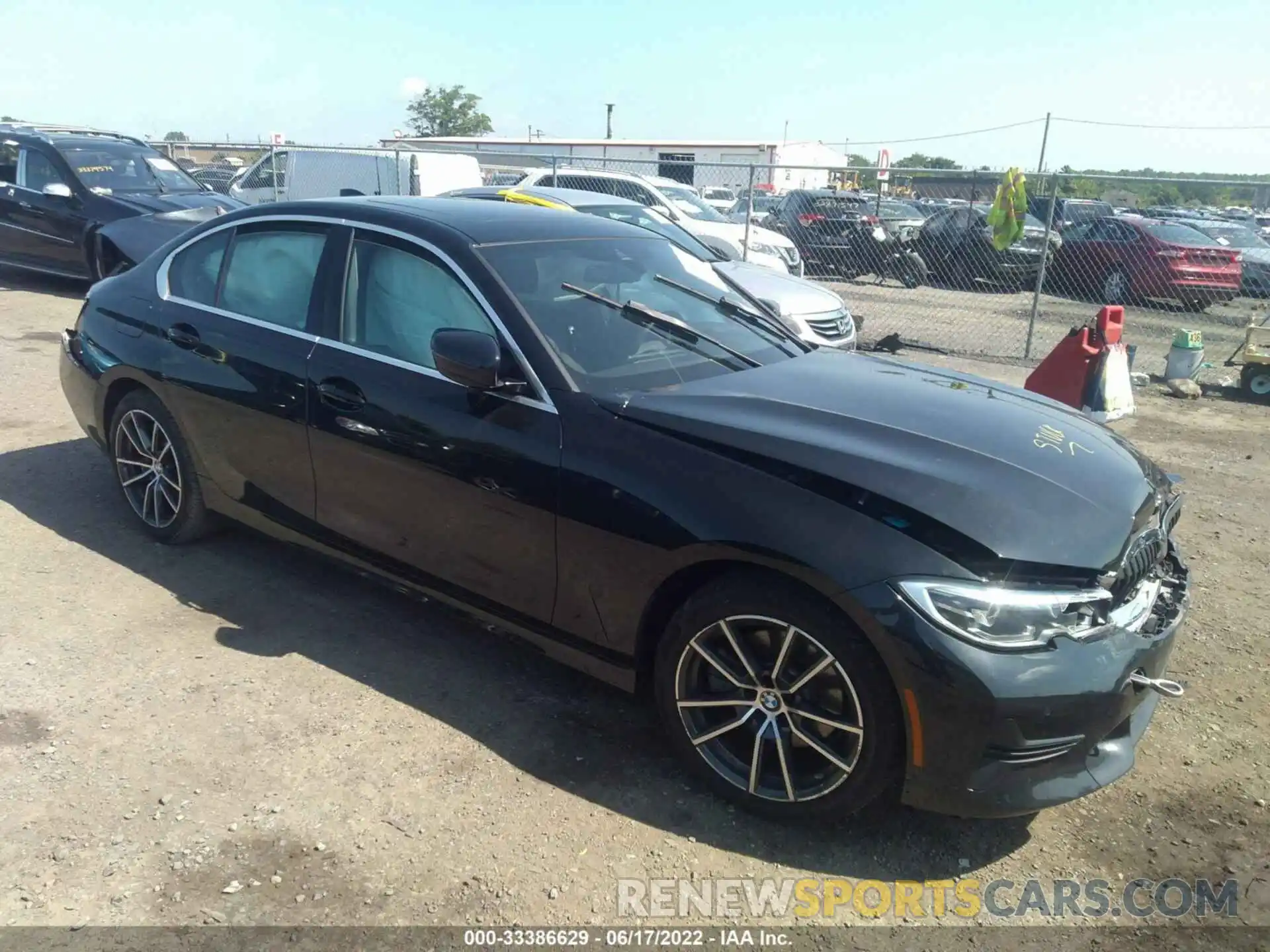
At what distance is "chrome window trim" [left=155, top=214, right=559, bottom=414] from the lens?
11.1 ft

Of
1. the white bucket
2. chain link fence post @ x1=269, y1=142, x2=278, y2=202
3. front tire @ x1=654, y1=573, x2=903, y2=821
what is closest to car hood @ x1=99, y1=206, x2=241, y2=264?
chain link fence post @ x1=269, y1=142, x2=278, y2=202

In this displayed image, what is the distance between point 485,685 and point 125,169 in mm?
11405

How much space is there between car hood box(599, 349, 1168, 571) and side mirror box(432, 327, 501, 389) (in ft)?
1.36

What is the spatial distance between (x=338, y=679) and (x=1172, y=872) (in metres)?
2.89

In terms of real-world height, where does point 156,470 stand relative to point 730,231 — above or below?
below

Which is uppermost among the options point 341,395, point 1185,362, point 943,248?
point 943,248

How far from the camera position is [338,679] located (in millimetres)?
3793

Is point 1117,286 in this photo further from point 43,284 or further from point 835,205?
point 43,284

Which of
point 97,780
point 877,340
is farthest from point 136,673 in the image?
point 877,340

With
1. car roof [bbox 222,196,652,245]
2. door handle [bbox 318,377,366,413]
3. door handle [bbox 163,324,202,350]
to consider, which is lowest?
door handle [bbox 318,377,366,413]

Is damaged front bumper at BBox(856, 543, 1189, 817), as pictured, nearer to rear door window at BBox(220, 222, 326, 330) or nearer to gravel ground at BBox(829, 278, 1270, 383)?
rear door window at BBox(220, 222, 326, 330)

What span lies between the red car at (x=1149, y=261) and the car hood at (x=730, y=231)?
606 cm

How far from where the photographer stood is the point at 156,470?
15.8ft

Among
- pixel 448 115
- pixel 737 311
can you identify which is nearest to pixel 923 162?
pixel 448 115
